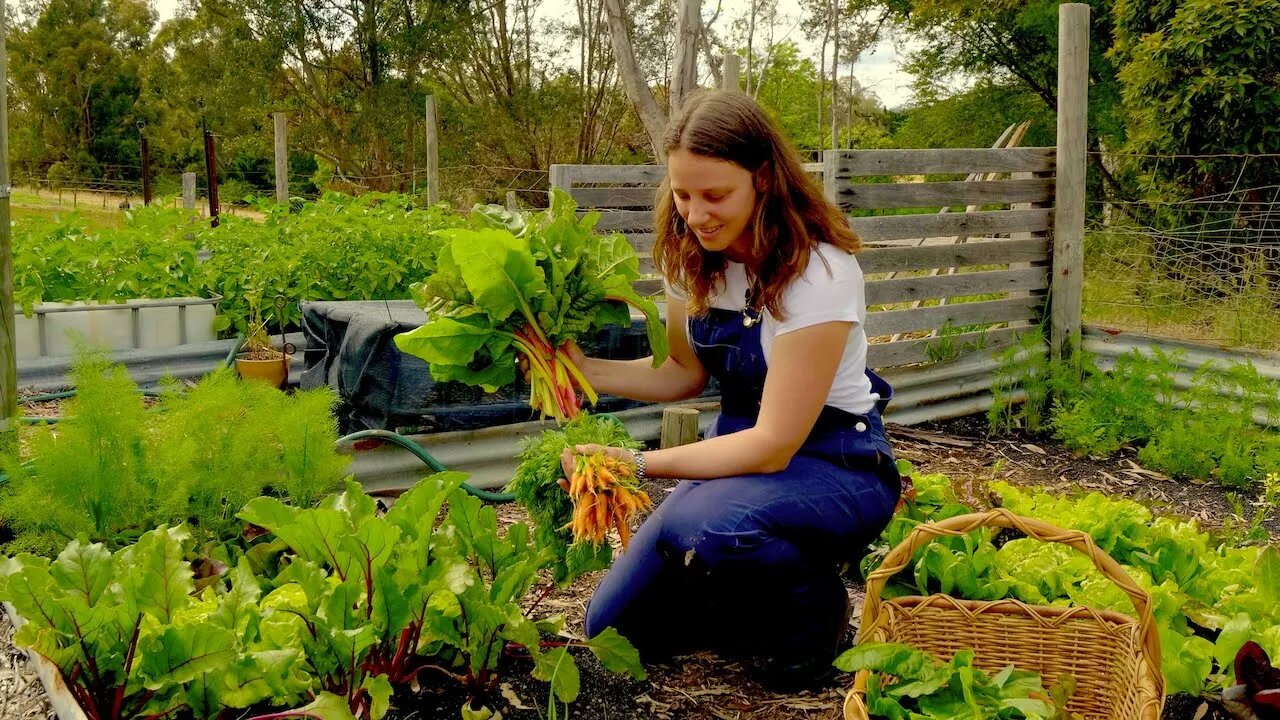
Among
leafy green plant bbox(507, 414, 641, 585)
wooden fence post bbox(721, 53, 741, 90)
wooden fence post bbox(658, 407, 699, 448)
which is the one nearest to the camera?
leafy green plant bbox(507, 414, 641, 585)

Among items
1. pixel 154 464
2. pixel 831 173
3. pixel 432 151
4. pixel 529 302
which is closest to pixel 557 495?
pixel 529 302

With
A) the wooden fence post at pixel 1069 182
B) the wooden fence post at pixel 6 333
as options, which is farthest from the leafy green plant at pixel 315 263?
the wooden fence post at pixel 1069 182

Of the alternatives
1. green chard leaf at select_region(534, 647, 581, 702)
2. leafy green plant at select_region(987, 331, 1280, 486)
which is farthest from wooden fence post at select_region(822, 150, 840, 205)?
green chard leaf at select_region(534, 647, 581, 702)

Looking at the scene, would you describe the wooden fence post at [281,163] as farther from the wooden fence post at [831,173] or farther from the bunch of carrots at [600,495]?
the bunch of carrots at [600,495]

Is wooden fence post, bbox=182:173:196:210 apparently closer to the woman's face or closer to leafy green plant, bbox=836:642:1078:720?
the woman's face

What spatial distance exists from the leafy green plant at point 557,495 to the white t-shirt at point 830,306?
465 mm

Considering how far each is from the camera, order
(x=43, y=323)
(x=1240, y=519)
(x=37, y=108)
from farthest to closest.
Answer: (x=37, y=108) → (x=43, y=323) → (x=1240, y=519)

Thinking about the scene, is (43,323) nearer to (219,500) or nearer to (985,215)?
(219,500)

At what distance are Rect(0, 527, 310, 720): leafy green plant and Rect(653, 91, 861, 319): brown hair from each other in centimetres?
135

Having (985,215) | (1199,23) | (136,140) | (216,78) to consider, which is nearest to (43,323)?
(985,215)

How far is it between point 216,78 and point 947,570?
32.3 m

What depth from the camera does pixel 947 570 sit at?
8.80ft

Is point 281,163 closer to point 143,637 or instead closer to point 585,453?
point 585,453

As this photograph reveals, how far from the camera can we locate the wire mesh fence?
6.40 m
